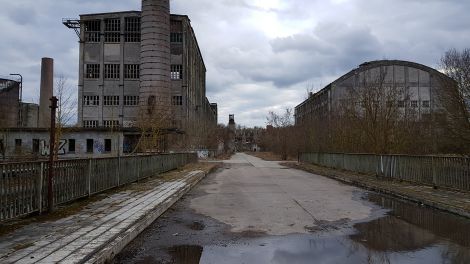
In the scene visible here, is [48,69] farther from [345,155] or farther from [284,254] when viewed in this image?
[284,254]

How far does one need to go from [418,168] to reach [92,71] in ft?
216

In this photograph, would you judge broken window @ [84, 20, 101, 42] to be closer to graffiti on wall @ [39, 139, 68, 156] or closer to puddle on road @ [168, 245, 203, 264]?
graffiti on wall @ [39, 139, 68, 156]

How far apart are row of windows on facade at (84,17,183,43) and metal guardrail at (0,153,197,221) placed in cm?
5944

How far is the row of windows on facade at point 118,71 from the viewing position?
73.9 metres

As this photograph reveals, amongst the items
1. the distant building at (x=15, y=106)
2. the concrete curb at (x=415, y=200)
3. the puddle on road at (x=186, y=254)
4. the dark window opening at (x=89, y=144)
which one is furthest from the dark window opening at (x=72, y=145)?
the puddle on road at (x=186, y=254)

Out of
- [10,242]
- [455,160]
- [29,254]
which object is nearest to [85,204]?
[10,242]

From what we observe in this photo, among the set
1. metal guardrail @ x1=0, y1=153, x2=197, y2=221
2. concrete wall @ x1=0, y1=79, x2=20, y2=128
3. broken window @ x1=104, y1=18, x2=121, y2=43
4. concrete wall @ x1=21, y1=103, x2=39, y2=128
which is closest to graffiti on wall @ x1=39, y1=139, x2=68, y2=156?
concrete wall @ x1=0, y1=79, x2=20, y2=128

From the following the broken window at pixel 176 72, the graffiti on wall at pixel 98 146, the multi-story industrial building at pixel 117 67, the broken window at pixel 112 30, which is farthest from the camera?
the broken window at pixel 112 30

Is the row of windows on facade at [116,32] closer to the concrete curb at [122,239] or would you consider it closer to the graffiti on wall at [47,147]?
the graffiti on wall at [47,147]

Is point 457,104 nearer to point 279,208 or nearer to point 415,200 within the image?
point 415,200

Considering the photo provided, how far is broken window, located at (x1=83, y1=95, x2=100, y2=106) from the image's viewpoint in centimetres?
7381

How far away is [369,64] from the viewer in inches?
2771

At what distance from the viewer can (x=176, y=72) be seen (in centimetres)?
7406

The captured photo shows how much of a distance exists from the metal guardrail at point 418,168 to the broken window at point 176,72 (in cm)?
4739
